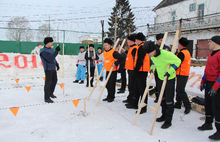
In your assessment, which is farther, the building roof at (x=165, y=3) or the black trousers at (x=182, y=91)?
the building roof at (x=165, y=3)

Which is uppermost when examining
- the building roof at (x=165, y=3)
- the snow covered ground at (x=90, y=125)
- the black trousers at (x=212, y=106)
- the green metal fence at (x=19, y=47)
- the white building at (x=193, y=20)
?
the building roof at (x=165, y=3)

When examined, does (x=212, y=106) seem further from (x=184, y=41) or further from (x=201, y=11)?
(x=201, y=11)

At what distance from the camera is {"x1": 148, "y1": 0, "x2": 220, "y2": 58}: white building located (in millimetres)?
20641

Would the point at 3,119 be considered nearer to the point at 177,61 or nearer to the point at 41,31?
the point at 177,61

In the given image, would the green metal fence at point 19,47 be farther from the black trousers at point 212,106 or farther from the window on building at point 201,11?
the window on building at point 201,11

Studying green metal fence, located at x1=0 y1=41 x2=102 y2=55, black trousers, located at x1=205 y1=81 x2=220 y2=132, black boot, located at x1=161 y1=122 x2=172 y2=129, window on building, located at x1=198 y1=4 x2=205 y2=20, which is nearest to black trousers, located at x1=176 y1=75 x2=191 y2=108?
black trousers, located at x1=205 y1=81 x2=220 y2=132

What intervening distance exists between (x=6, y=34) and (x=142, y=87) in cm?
1094

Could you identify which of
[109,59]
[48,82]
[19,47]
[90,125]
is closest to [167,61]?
[90,125]

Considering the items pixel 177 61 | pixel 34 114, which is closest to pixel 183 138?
pixel 177 61

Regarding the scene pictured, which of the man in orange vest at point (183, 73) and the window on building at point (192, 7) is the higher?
the window on building at point (192, 7)

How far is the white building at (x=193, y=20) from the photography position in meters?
20.6

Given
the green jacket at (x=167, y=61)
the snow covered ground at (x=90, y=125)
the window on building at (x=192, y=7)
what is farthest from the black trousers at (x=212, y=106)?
the window on building at (x=192, y=7)

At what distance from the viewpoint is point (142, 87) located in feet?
14.5

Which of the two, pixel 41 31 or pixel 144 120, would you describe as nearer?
pixel 144 120
